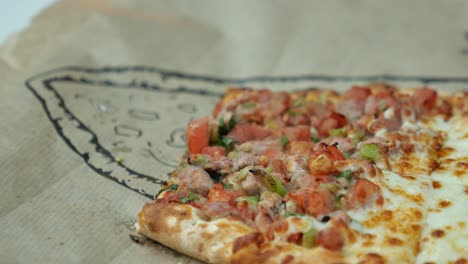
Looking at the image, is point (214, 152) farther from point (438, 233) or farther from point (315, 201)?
point (438, 233)

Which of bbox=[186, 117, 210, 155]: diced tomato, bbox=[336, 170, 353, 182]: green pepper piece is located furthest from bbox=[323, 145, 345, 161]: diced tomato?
bbox=[186, 117, 210, 155]: diced tomato

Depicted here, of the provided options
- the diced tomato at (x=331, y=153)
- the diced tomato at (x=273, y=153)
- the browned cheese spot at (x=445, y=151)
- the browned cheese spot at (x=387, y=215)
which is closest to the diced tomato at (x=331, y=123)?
the diced tomato at (x=273, y=153)

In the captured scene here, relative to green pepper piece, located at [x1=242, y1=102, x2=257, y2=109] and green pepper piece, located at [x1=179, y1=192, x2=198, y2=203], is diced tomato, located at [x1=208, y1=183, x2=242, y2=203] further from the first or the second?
green pepper piece, located at [x1=242, y1=102, x2=257, y2=109]

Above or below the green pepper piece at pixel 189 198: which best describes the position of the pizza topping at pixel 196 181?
above

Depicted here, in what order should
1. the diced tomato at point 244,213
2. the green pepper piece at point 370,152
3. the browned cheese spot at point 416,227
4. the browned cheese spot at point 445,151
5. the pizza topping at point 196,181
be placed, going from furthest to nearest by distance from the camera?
1. the browned cheese spot at point 445,151
2. the green pepper piece at point 370,152
3. the pizza topping at point 196,181
4. the diced tomato at point 244,213
5. the browned cheese spot at point 416,227

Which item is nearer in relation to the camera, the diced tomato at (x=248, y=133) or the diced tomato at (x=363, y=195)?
the diced tomato at (x=363, y=195)

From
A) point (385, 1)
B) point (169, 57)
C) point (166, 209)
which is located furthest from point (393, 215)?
point (385, 1)

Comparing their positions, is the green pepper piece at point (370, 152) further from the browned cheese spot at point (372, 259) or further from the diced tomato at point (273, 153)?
the browned cheese spot at point (372, 259)
